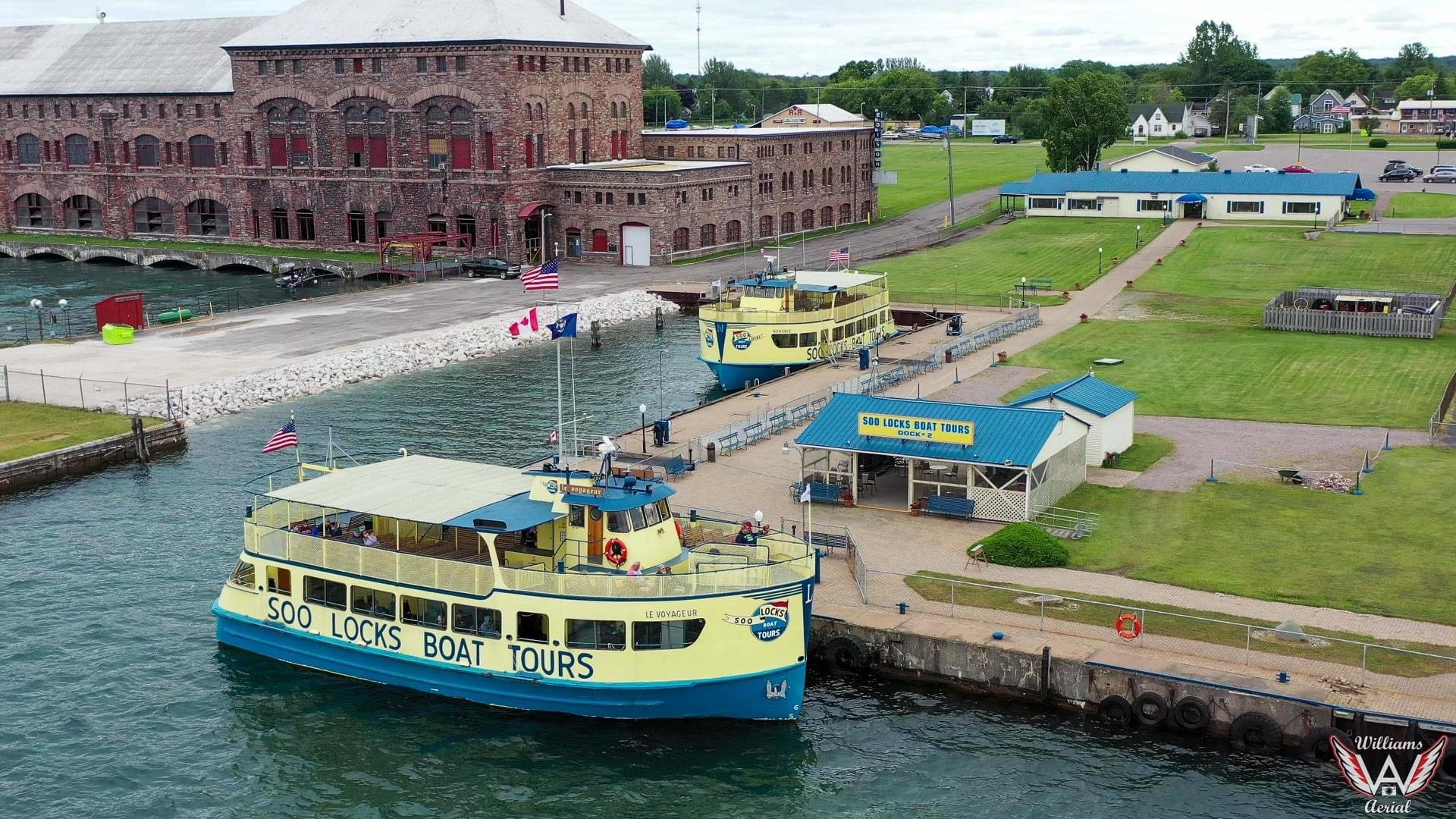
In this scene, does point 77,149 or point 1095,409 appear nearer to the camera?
point 1095,409

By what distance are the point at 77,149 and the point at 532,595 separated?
122701mm

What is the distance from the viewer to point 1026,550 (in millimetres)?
44250

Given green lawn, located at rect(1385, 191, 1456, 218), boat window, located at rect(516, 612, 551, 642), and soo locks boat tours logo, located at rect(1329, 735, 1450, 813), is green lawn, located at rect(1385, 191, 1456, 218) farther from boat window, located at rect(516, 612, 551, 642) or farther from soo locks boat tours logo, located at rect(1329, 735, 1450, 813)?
boat window, located at rect(516, 612, 551, 642)

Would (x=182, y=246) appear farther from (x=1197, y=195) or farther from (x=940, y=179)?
(x=940, y=179)

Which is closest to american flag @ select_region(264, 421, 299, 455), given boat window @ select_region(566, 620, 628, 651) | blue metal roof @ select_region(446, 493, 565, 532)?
blue metal roof @ select_region(446, 493, 565, 532)

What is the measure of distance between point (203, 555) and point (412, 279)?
6477cm

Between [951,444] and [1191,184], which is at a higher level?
[1191,184]

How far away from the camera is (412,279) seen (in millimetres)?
111125

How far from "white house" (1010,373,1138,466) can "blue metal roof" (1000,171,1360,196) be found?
259 ft

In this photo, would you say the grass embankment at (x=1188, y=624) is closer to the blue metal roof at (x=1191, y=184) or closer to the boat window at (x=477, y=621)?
the boat window at (x=477, y=621)

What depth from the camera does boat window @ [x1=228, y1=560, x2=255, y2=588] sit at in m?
41.0

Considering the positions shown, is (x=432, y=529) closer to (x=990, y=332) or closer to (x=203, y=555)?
(x=203, y=555)

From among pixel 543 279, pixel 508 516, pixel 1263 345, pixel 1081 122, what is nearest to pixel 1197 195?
pixel 1081 122

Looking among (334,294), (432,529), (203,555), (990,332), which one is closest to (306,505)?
(432,529)
